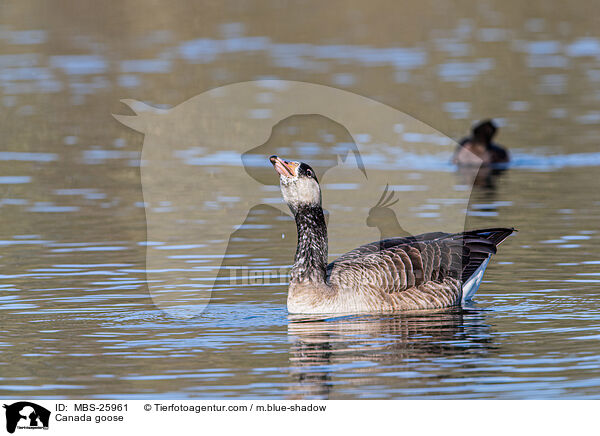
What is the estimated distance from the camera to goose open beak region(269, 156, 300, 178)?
1460 centimetres

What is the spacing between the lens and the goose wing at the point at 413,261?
15.5 meters

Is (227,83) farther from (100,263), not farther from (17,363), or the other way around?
(17,363)

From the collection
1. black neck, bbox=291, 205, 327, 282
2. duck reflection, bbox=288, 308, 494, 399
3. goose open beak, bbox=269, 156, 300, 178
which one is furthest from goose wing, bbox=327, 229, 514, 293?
goose open beak, bbox=269, 156, 300, 178

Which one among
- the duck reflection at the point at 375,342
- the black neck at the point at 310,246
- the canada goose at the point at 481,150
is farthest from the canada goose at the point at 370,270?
the canada goose at the point at 481,150

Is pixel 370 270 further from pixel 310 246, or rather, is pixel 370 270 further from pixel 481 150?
pixel 481 150

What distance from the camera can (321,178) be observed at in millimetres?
26203

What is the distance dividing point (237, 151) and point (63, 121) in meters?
7.40

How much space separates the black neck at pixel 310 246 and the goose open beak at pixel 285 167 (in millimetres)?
802

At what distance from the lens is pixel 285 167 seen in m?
14.7

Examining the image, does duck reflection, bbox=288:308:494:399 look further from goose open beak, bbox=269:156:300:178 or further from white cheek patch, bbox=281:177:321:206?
goose open beak, bbox=269:156:300:178

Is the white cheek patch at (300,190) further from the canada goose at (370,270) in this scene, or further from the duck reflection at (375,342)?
the duck reflection at (375,342)

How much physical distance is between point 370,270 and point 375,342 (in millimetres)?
1622

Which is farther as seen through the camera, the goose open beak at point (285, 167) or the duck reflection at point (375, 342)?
the goose open beak at point (285, 167)

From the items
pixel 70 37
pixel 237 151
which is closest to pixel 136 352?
pixel 237 151
